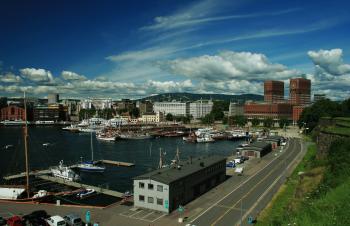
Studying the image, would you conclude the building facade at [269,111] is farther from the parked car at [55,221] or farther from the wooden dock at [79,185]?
the parked car at [55,221]

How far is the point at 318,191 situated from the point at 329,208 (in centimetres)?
674

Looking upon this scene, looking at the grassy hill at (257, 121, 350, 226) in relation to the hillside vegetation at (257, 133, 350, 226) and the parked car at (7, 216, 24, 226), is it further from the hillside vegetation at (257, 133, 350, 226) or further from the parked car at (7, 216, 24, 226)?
the parked car at (7, 216, 24, 226)

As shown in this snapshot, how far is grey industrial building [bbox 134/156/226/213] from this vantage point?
90.4ft

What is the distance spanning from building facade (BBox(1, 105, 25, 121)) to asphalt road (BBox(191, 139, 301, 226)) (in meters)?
168

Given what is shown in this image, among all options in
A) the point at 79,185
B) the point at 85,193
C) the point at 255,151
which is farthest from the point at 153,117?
the point at 85,193

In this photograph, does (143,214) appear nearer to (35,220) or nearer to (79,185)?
(35,220)

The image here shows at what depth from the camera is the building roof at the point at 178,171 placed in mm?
28256

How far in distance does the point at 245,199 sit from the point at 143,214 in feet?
32.8

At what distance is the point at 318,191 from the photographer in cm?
2469

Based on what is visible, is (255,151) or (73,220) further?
(255,151)

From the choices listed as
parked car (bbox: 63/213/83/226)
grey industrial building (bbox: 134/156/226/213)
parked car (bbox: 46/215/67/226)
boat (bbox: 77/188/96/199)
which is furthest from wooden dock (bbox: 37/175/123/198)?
parked car (bbox: 46/215/67/226)

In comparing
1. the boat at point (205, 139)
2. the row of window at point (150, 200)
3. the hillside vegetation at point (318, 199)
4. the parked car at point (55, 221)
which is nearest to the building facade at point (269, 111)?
the boat at point (205, 139)

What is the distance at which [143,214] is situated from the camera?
2675 cm

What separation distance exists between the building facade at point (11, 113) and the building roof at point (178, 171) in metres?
171
